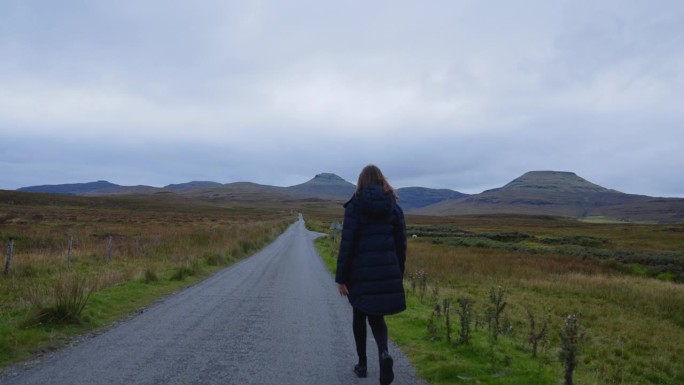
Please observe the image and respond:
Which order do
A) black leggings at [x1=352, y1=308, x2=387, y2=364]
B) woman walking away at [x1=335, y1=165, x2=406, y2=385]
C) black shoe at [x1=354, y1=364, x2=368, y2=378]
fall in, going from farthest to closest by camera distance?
black shoe at [x1=354, y1=364, x2=368, y2=378] → black leggings at [x1=352, y1=308, x2=387, y2=364] → woman walking away at [x1=335, y1=165, x2=406, y2=385]

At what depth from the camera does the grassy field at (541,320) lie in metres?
6.38

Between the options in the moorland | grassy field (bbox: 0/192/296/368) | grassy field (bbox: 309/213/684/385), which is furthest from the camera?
grassy field (bbox: 0/192/296/368)

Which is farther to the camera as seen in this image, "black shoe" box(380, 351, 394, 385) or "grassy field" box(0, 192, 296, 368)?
"grassy field" box(0, 192, 296, 368)

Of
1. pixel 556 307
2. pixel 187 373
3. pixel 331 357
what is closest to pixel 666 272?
pixel 556 307

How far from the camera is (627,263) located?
98.2 ft

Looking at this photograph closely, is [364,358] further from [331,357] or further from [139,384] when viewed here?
[139,384]

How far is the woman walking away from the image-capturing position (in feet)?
16.6

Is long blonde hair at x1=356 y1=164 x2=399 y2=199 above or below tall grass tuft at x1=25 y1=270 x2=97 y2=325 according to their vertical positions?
above

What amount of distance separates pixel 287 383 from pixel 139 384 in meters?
1.52

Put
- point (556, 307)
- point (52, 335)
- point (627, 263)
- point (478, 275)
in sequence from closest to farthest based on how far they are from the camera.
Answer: point (52, 335) → point (556, 307) → point (478, 275) → point (627, 263)

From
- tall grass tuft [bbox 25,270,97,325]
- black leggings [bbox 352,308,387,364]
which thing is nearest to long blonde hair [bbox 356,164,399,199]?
black leggings [bbox 352,308,387,364]

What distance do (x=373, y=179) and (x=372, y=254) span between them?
826 mm

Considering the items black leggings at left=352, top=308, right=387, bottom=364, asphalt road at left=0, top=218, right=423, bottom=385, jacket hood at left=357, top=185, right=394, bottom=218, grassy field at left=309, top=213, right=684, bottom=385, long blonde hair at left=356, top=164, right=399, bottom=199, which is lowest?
grassy field at left=309, top=213, right=684, bottom=385

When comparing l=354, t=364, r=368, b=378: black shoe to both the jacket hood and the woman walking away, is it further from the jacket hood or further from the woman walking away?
the jacket hood
